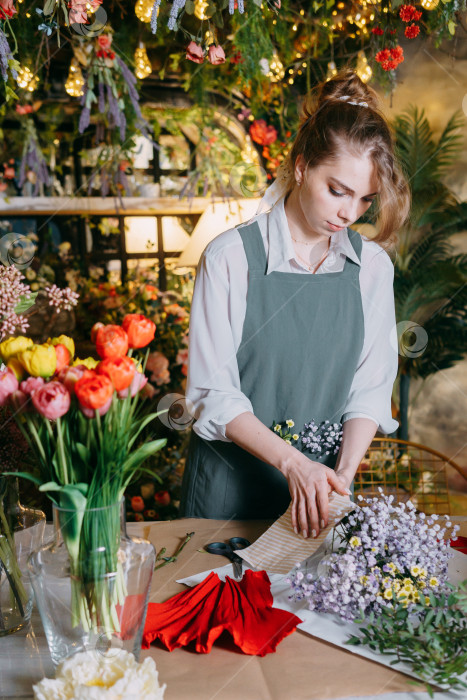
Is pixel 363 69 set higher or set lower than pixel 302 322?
higher

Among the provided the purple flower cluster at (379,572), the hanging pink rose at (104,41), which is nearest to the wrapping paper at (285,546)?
the purple flower cluster at (379,572)

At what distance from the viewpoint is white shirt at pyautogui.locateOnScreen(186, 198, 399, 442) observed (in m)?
1.45

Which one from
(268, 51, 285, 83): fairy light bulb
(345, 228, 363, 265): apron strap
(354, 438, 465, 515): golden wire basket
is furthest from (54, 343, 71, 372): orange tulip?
(268, 51, 285, 83): fairy light bulb

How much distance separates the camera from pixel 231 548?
4.21 ft

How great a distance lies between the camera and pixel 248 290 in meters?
1.55

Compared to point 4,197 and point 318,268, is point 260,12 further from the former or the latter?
point 4,197

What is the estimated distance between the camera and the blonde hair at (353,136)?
142 cm

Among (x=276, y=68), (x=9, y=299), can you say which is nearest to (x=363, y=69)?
(x=276, y=68)

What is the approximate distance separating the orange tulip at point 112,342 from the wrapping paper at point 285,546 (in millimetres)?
512

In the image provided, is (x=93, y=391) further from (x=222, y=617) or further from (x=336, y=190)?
(x=336, y=190)

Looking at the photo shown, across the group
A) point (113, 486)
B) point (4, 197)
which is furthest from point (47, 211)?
point (113, 486)

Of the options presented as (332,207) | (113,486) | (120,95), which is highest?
(120,95)

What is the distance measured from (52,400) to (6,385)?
0.33 ft

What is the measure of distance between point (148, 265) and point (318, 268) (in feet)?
8.27
